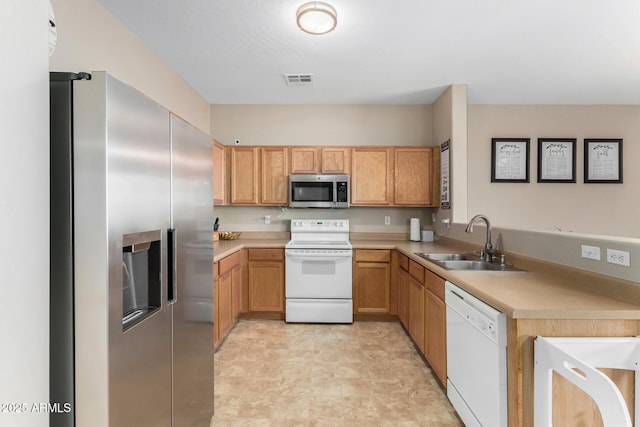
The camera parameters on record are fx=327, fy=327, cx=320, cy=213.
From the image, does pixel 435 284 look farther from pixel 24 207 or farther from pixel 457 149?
pixel 24 207

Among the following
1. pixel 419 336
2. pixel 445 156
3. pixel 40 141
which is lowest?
pixel 419 336

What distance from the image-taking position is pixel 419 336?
282cm

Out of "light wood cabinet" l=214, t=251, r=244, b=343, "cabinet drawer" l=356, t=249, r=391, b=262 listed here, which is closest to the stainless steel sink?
"cabinet drawer" l=356, t=249, r=391, b=262

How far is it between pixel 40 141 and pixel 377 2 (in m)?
2.11

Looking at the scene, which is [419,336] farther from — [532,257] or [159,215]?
[159,215]

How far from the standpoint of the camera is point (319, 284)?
365 cm

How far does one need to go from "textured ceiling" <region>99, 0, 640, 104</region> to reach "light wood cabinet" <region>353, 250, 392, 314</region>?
192 centimetres

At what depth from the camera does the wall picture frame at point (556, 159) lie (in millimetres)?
4145

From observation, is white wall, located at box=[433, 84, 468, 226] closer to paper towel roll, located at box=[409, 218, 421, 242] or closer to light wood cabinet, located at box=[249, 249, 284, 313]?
paper towel roll, located at box=[409, 218, 421, 242]

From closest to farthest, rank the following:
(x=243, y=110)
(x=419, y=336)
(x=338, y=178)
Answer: (x=419, y=336)
(x=338, y=178)
(x=243, y=110)

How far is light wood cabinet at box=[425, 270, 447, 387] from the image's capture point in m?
2.22

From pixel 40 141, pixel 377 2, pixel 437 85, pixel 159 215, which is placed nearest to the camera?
pixel 40 141

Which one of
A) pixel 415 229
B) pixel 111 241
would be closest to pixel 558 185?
pixel 415 229

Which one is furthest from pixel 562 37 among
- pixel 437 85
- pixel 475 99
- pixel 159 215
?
pixel 159 215
